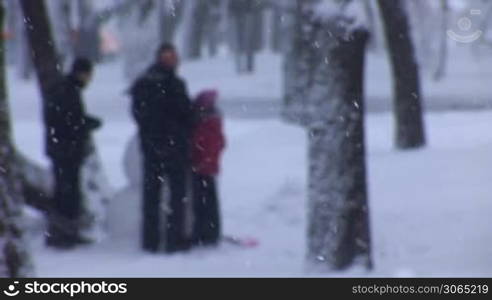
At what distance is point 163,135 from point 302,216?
6.92 feet

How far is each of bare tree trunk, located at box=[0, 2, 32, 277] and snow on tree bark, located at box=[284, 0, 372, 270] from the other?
7.58 feet

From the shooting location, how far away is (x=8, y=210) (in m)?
5.95

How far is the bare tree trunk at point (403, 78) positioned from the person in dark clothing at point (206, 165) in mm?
4448

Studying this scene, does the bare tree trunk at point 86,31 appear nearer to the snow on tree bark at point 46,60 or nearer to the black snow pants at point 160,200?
the snow on tree bark at point 46,60

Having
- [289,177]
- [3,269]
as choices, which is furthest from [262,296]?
[289,177]

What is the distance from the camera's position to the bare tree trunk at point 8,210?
5.92m

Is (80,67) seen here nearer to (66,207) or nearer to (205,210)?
(66,207)

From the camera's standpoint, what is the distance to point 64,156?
9.38 metres

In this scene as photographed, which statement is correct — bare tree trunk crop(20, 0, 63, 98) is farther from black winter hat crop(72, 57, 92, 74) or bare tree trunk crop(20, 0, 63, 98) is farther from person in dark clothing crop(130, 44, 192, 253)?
person in dark clothing crop(130, 44, 192, 253)

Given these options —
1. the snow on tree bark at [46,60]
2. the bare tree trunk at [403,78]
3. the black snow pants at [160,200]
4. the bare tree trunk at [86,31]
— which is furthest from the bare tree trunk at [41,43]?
the bare tree trunk at [86,31]

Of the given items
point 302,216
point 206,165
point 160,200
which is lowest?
point 302,216

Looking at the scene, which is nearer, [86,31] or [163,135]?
[163,135]

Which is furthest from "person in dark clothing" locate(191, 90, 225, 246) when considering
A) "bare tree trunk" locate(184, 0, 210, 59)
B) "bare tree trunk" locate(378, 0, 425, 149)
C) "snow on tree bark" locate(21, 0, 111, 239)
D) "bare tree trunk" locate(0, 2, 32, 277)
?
"bare tree trunk" locate(184, 0, 210, 59)

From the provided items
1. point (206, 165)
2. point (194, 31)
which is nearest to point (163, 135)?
point (206, 165)
